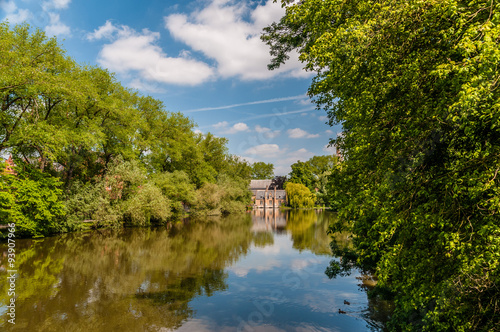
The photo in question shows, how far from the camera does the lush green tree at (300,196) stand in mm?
67188

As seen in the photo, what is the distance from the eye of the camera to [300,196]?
67.9 metres

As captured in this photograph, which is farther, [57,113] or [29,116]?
[57,113]

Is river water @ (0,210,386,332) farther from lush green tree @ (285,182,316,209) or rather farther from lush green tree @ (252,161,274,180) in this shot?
lush green tree @ (252,161,274,180)

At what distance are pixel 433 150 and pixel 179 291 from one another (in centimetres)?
975

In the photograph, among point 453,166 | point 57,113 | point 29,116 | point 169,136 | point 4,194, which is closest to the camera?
point 453,166

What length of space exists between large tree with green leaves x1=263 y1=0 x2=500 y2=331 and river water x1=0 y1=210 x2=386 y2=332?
13.5ft

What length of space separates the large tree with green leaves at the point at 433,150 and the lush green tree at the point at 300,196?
6215 centimetres

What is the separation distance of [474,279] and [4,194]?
22.5 meters

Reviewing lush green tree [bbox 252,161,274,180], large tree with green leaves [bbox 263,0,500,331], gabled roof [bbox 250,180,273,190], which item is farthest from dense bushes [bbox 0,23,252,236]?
lush green tree [bbox 252,161,274,180]

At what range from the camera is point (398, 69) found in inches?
206

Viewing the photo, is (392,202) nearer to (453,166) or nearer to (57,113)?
(453,166)

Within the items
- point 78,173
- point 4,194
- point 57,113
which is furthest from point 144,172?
point 4,194

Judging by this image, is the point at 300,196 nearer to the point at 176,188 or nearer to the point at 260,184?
the point at 260,184

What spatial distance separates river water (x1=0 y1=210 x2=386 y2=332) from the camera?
315 inches
